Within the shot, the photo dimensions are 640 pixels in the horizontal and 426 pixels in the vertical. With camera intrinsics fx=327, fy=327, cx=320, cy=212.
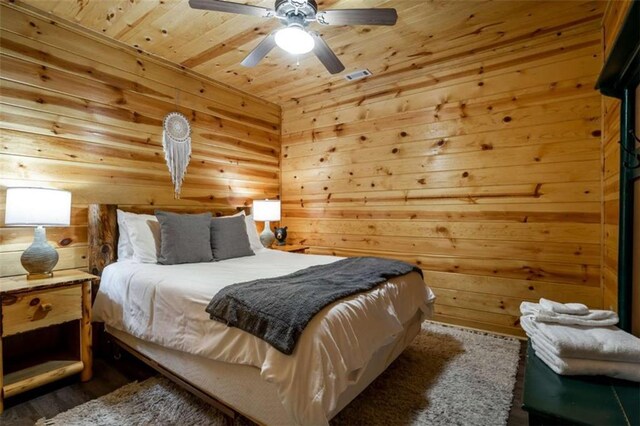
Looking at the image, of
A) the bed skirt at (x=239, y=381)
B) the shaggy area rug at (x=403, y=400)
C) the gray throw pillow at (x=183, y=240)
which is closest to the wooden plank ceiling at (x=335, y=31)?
the gray throw pillow at (x=183, y=240)

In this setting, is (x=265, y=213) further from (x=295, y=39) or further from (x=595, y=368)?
(x=595, y=368)

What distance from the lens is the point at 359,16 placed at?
1930 mm

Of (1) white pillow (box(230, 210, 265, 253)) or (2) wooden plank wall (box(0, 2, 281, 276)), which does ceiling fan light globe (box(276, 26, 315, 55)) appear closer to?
(2) wooden plank wall (box(0, 2, 281, 276))

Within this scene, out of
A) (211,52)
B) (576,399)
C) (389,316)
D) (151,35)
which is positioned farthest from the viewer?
(211,52)

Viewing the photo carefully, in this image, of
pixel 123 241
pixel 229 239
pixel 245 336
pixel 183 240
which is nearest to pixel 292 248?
pixel 229 239

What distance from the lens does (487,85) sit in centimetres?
304

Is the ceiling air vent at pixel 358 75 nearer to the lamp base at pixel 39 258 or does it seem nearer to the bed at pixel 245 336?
the bed at pixel 245 336

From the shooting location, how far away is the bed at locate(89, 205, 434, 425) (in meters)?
1.33

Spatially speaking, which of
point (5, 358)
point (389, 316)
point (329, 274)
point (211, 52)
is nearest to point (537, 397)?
point (389, 316)

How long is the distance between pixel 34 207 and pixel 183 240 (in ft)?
3.11

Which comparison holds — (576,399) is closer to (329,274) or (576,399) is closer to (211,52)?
(329,274)

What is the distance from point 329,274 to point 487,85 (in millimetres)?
2372

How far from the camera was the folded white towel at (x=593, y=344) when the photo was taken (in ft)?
3.60

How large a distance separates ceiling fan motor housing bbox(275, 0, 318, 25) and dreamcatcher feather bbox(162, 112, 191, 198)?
177 cm
